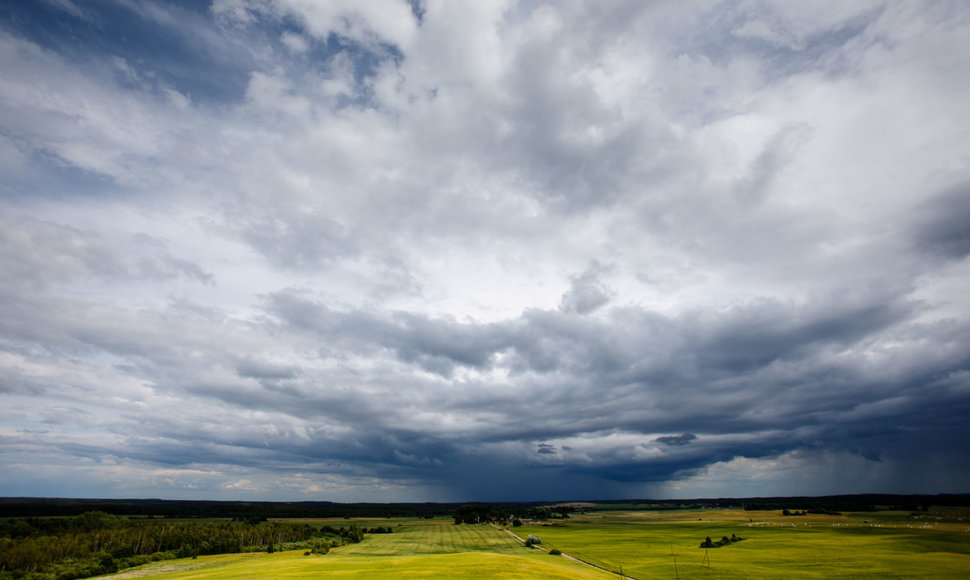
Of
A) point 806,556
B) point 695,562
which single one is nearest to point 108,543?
point 695,562

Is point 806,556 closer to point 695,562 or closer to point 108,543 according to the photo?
point 695,562

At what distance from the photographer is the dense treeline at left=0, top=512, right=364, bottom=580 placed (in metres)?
116

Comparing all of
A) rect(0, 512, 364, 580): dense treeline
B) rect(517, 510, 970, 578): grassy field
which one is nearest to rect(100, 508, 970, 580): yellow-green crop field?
rect(517, 510, 970, 578): grassy field

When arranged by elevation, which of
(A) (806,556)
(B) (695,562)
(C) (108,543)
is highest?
(A) (806,556)

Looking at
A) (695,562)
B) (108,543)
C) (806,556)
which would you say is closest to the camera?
(695,562)

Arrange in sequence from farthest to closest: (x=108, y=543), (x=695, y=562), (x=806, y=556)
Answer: (x=108, y=543) < (x=806, y=556) < (x=695, y=562)

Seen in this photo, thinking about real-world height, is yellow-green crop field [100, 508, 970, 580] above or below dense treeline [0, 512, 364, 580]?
above

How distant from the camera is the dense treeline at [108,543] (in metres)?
116

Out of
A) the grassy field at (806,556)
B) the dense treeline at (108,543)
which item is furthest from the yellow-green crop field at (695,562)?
the dense treeline at (108,543)

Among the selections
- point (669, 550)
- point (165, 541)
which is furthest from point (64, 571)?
point (669, 550)

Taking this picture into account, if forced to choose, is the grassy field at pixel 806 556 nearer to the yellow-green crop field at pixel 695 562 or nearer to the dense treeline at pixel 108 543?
Result: the yellow-green crop field at pixel 695 562

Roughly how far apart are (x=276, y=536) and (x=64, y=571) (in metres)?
77.0

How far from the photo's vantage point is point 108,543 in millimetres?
143500

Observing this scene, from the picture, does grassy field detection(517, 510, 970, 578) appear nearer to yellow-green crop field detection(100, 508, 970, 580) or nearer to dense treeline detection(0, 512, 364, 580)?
yellow-green crop field detection(100, 508, 970, 580)
